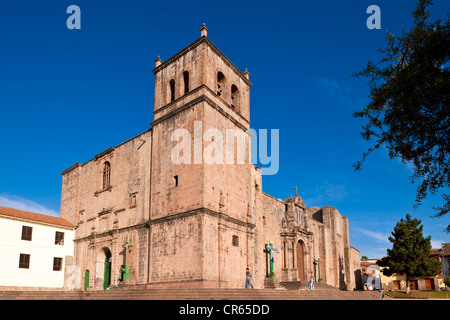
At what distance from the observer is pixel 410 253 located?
129 ft

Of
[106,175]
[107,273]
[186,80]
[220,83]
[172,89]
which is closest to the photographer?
[186,80]

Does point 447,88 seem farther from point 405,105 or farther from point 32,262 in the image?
point 32,262

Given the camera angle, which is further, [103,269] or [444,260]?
[444,260]

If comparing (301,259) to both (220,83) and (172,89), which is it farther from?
(172,89)

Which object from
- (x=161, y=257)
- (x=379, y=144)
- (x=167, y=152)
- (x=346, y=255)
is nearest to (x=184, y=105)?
(x=167, y=152)

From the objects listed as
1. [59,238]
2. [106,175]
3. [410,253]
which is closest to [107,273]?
[59,238]

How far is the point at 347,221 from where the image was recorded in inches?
1889

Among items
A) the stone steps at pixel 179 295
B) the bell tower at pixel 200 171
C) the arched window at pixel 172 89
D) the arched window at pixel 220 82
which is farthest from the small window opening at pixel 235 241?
the arched window at pixel 172 89

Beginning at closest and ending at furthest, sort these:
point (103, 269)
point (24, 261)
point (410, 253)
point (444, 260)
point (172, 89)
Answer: point (172, 89) < point (24, 261) < point (103, 269) < point (410, 253) < point (444, 260)

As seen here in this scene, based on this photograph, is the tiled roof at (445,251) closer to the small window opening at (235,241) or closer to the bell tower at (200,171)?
the bell tower at (200,171)

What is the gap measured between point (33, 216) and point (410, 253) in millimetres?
34100

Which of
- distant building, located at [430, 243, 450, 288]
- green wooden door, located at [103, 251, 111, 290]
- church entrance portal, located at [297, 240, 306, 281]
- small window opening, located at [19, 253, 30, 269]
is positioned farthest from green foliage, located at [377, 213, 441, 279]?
small window opening, located at [19, 253, 30, 269]

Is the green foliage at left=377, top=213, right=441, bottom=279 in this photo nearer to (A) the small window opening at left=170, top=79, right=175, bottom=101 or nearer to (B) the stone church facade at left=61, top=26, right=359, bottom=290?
(B) the stone church facade at left=61, top=26, right=359, bottom=290

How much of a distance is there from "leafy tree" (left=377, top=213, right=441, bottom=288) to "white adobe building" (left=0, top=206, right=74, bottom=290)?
30.4m
